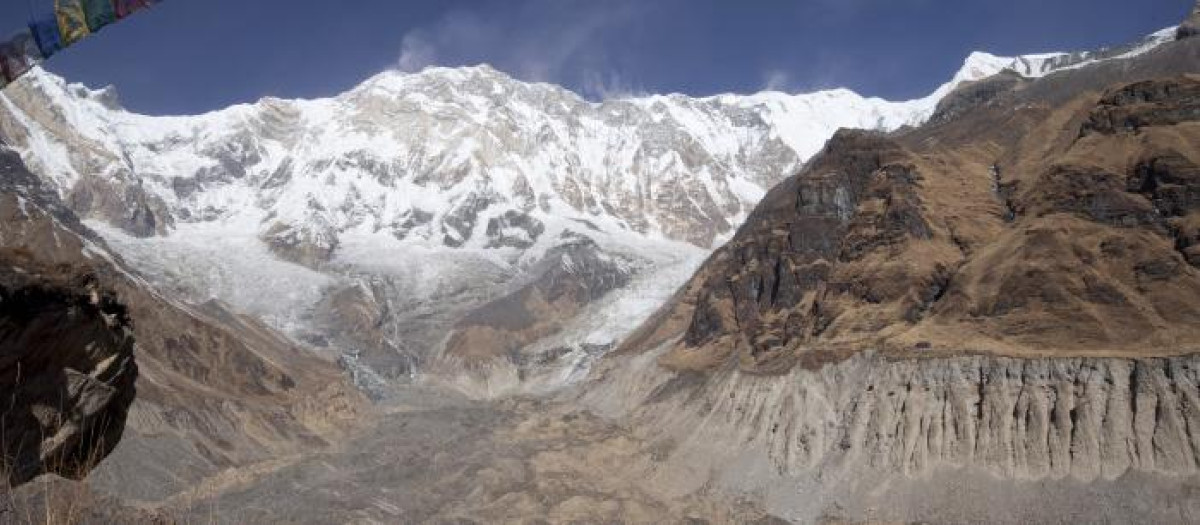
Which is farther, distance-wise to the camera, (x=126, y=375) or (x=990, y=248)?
(x=990, y=248)

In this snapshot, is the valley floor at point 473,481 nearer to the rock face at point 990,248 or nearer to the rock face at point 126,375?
the rock face at point 126,375

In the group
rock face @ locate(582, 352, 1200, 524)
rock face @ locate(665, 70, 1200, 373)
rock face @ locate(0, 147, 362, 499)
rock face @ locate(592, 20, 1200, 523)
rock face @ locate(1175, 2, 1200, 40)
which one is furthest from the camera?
rock face @ locate(1175, 2, 1200, 40)

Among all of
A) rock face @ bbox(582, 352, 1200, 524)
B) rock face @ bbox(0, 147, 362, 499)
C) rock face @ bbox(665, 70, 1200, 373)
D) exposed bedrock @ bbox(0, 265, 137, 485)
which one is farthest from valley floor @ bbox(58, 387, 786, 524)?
exposed bedrock @ bbox(0, 265, 137, 485)

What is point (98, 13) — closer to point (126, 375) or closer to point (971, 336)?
point (126, 375)

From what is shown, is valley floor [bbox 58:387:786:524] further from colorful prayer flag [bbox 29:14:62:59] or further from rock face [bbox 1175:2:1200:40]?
rock face [bbox 1175:2:1200:40]

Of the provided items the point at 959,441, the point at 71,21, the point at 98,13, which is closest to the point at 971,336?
the point at 959,441

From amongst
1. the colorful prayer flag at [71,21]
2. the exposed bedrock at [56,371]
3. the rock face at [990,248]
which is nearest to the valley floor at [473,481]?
the rock face at [990,248]

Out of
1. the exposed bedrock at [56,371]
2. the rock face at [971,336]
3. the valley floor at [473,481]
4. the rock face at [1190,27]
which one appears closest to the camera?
the exposed bedrock at [56,371]

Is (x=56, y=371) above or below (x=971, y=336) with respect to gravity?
above

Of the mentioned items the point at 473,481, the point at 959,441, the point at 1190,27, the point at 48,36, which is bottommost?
the point at 473,481

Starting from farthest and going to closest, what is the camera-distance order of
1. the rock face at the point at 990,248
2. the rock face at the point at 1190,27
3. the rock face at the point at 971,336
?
1. the rock face at the point at 1190,27
2. the rock face at the point at 990,248
3. the rock face at the point at 971,336

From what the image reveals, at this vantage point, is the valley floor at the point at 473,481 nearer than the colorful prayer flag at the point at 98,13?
No

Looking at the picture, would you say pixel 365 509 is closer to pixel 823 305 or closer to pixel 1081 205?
pixel 823 305
